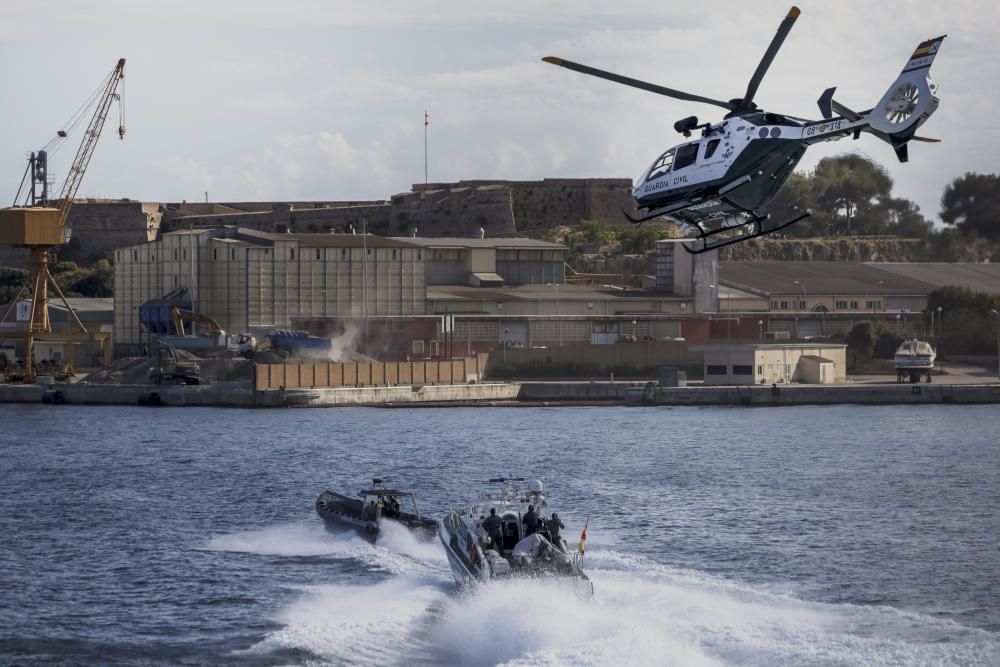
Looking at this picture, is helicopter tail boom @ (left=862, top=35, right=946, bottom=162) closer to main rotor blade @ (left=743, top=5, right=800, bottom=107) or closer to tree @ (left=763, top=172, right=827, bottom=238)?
main rotor blade @ (left=743, top=5, right=800, bottom=107)

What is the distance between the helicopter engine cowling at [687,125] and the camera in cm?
4441

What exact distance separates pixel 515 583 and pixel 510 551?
1.51 metres

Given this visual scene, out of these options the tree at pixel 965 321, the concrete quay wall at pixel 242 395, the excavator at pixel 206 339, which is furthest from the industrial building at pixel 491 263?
the tree at pixel 965 321

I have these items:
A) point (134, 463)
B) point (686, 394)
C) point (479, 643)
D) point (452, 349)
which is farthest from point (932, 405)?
point (479, 643)

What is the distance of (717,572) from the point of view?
43156mm

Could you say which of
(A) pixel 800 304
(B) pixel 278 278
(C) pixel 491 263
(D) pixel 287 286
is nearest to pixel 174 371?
(B) pixel 278 278

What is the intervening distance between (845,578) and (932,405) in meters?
61.7

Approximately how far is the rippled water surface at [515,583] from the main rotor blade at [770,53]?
550 inches

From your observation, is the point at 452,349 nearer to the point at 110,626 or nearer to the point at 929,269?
the point at 929,269

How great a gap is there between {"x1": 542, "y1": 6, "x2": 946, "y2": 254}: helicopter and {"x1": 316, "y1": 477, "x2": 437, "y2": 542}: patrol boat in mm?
12161

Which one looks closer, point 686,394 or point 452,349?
point 686,394

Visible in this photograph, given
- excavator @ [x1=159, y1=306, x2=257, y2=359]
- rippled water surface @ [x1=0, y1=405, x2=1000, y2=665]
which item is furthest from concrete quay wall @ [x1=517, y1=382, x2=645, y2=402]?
excavator @ [x1=159, y1=306, x2=257, y2=359]

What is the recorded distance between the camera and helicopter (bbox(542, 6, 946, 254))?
39938mm

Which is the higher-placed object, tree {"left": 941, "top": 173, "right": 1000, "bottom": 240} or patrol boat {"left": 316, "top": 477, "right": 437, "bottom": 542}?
tree {"left": 941, "top": 173, "right": 1000, "bottom": 240}
